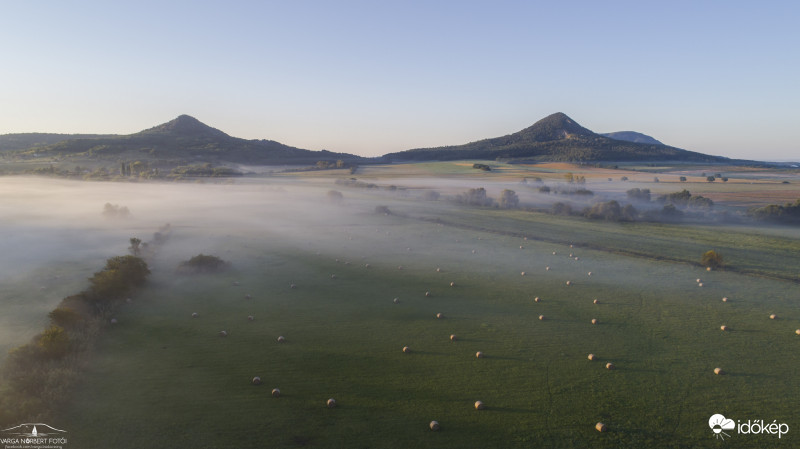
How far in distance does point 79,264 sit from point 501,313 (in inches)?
936

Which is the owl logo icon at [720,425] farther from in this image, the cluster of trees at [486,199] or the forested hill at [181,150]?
the forested hill at [181,150]

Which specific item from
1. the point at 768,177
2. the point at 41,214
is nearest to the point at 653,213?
the point at 768,177

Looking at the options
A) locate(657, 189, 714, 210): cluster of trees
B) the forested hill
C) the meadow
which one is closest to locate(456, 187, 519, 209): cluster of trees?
locate(657, 189, 714, 210): cluster of trees

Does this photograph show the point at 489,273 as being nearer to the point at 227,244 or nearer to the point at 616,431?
the point at 616,431

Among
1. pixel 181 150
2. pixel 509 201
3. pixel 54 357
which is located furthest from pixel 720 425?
pixel 181 150

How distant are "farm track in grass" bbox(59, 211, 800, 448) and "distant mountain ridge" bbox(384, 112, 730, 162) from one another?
10932cm

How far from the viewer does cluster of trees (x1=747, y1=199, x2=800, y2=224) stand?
47469 mm

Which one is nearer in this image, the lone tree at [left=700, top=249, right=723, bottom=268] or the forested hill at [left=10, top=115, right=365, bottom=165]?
the lone tree at [left=700, top=249, right=723, bottom=268]

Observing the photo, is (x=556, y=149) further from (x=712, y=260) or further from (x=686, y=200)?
(x=712, y=260)

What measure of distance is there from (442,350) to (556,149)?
135m

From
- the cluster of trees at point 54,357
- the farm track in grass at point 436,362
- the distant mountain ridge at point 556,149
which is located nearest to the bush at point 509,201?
the farm track in grass at point 436,362

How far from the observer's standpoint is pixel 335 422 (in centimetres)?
1009

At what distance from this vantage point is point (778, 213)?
48.7 m

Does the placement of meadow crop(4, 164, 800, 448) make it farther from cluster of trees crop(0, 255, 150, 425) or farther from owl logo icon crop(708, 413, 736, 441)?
cluster of trees crop(0, 255, 150, 425)
